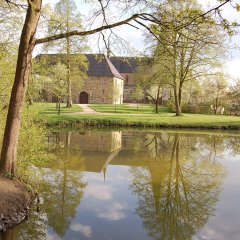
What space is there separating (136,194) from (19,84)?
448cm

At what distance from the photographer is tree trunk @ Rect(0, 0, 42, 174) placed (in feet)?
28.1

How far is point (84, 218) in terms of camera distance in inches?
330

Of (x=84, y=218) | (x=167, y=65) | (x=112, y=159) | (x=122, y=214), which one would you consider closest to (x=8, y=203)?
(x=84, y=218)

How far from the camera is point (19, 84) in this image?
866 cm

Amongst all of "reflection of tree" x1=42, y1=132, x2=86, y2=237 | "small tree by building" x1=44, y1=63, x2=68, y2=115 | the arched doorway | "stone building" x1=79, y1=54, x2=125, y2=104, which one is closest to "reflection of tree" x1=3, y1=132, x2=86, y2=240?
"reflection of tree" x1=42, y1=132, x2=86, y2=237

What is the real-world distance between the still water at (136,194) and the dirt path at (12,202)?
0.20 m

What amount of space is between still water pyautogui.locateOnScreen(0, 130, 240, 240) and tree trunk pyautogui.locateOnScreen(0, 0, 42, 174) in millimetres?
1414

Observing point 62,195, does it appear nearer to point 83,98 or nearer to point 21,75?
point 21,75

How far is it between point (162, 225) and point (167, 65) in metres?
25.2

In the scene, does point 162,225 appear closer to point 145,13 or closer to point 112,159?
point 145,13

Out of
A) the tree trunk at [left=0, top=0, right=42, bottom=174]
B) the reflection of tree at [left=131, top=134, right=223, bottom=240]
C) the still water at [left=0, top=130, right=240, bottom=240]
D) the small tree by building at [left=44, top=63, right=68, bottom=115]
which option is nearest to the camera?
the still water at [left=0, top=130, right=240, bottom=240]

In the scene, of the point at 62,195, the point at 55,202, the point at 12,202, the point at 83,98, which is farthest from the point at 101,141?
the point at 83,98

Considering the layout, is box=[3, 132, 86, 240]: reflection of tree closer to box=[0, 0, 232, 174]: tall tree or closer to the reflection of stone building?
box=[0, 0, 232, 174]: tall tree

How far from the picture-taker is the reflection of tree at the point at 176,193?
8.09 m
